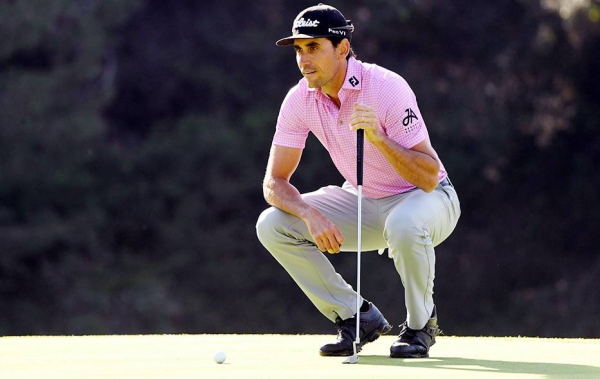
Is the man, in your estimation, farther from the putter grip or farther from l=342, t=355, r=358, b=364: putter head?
l=342, t=355, r=358, b=364: putter head

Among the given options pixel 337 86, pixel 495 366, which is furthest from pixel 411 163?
pixel 495 366

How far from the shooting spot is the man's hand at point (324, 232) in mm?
4652

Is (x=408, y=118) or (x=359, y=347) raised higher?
(x=408, y=118)

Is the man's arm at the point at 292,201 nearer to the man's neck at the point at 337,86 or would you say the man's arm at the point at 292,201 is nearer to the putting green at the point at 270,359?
the man's neck at the point at 337,86

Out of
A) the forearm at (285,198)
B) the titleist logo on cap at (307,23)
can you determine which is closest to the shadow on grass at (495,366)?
the forearm at (285,198)

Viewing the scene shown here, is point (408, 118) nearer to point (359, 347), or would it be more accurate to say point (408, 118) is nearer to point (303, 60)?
point (303, 60)

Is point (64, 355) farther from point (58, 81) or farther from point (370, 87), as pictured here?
point (58, 81)

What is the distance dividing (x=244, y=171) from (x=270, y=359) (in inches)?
509

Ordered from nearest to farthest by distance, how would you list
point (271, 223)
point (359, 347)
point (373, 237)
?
point (359, 347)
point (271, 223)
point (373, 237)

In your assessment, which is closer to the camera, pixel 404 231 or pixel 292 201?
pixel 404 231

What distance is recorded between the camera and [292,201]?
191 inches

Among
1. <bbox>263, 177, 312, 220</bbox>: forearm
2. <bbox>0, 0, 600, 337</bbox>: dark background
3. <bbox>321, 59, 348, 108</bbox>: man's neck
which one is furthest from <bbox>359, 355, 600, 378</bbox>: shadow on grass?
<bbox>0, 0, 600, 337</bbox>: dark background

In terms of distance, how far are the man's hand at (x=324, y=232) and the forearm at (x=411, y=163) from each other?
32 cm

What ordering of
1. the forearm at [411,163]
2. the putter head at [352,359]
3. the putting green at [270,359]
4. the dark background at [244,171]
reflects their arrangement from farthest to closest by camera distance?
the dark background at [244,171]
the forearm at [411,163]
the putter head at [352,359]
the putting green at [270,359]
